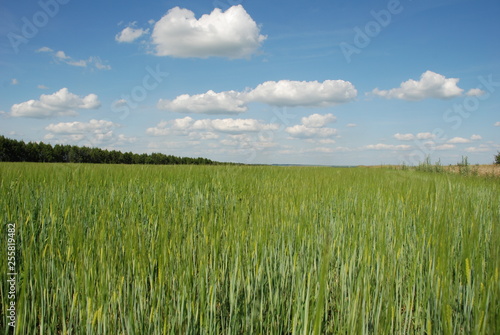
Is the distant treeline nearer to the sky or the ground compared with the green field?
nearer to the sky

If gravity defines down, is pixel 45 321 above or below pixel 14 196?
below

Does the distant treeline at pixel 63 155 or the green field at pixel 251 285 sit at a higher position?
the distant treeline at pixel 63 155

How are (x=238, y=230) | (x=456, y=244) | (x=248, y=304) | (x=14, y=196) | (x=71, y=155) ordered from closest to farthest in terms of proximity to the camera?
(x=248, y=304)
(x=238, y=230)
(x=456, y=244)
(x=14, y=196)
(x=71, y=155)

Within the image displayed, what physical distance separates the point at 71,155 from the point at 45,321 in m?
31.5

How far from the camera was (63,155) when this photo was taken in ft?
95.1

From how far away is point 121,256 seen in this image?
5.53 ft

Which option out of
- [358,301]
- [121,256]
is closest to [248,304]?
[358,301]

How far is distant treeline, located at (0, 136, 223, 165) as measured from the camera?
1024 inches

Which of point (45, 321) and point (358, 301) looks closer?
point (358, 301)

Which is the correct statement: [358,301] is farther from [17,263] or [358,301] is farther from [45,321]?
[17,263]

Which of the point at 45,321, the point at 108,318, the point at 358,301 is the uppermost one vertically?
the point at 358,301

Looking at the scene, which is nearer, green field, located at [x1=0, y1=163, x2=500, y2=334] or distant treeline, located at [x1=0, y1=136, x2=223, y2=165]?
green field, located at [x1=0, y1=163, x2=500, y2=334]

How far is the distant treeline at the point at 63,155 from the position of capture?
2602 cm

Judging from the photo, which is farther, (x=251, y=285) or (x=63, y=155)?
(x=63, y=155)
